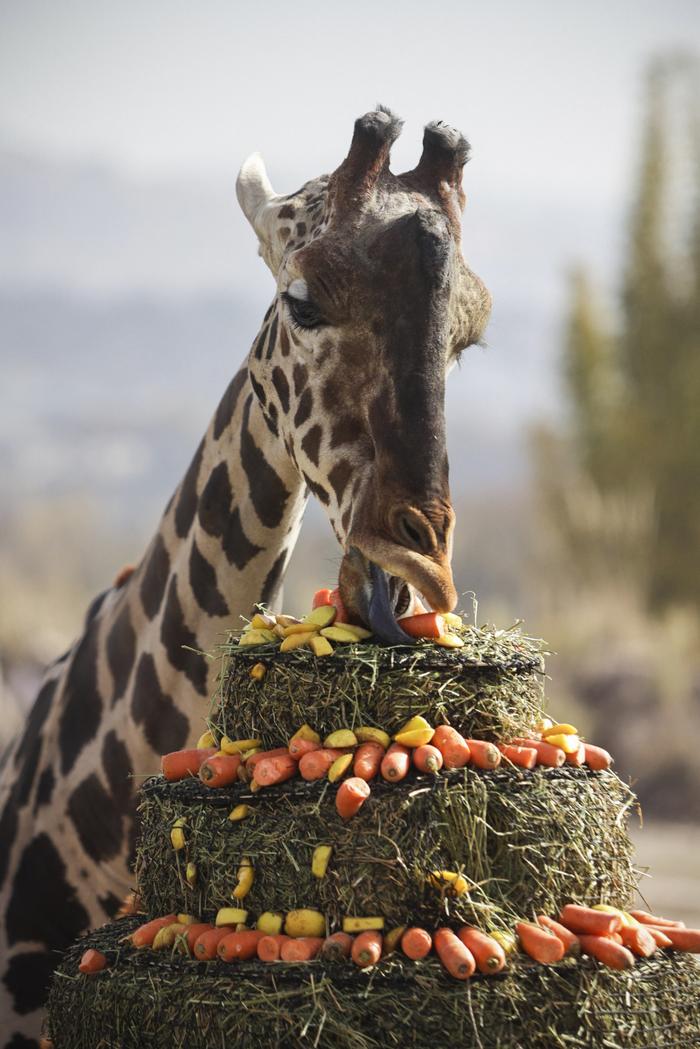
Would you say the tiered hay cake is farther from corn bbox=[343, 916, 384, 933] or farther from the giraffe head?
the giraffe head

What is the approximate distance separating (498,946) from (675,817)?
9521 mm

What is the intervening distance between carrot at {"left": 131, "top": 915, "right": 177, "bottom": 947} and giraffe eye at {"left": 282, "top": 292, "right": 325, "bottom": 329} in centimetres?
138

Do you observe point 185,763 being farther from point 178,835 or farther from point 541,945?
point 541,945

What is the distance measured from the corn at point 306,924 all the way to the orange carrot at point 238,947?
0.06m

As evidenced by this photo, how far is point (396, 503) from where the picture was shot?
2.90 meters

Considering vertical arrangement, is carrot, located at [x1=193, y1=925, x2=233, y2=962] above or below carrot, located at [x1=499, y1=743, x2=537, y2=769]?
below

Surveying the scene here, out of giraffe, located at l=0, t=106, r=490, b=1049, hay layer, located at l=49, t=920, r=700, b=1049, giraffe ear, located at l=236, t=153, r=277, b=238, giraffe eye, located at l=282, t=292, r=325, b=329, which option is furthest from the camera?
giraffe ear, located at l=236, t=153, r=277, b=238

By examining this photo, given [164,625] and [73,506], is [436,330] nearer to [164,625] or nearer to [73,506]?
[164,625]

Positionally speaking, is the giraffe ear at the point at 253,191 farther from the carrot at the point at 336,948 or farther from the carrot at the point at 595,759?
the carrot at the point at 336,948

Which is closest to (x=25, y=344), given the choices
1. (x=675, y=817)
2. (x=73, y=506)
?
(x=73, y=506)

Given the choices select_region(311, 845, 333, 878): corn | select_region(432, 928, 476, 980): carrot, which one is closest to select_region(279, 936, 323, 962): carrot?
select_region(311, 845, 333, 878): corn

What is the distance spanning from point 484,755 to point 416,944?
396mm

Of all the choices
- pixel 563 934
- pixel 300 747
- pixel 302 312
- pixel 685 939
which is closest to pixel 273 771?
pixel 300 747

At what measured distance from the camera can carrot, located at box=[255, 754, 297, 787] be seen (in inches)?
109
